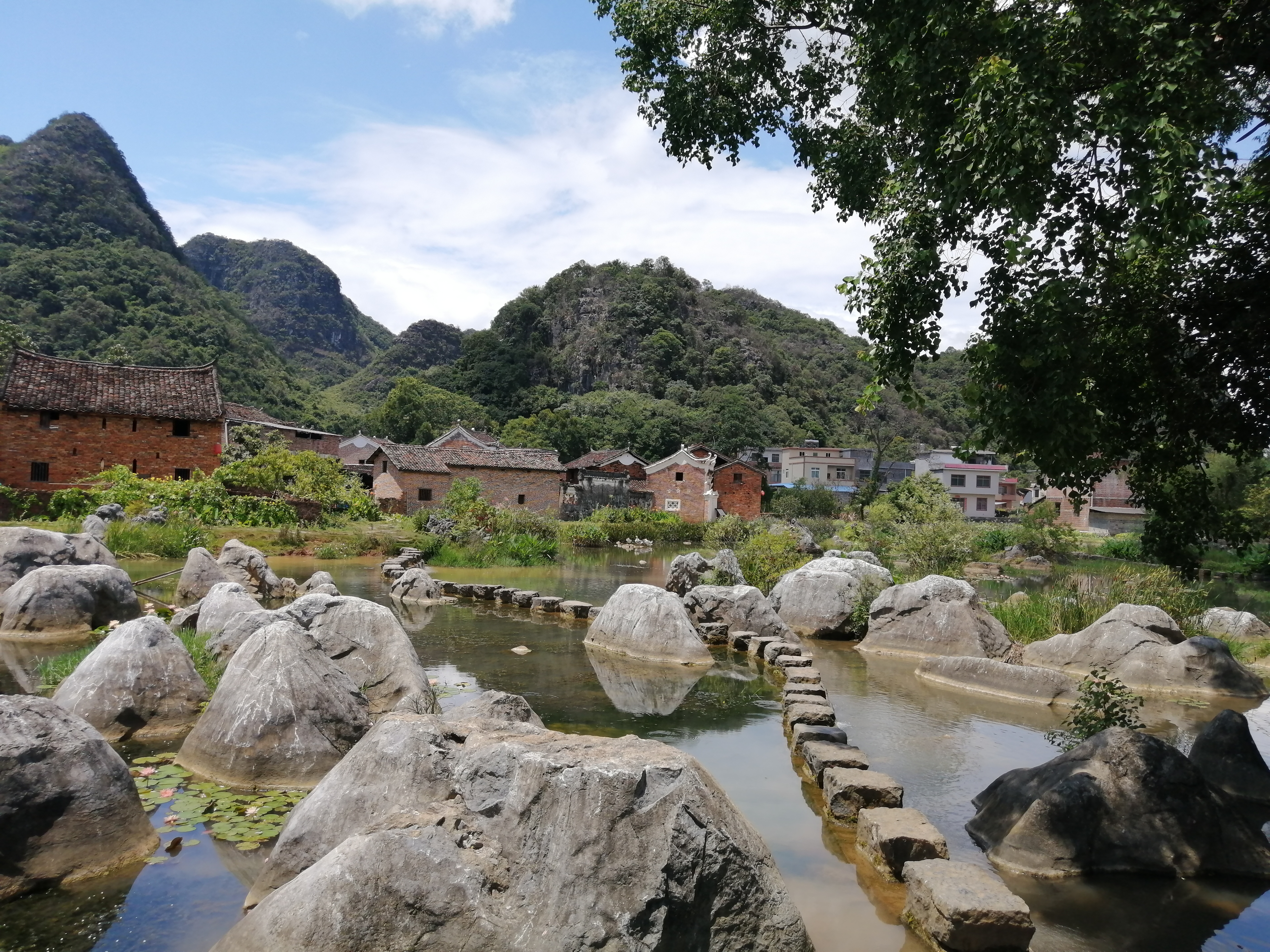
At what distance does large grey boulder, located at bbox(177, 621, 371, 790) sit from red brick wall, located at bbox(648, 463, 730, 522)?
4084 centimetres

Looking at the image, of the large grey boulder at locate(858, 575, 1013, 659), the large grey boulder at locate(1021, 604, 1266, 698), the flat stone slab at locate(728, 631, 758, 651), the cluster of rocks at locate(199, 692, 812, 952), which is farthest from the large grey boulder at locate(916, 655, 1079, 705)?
the cluster of rocks at locate(199, 692, 812, 952)

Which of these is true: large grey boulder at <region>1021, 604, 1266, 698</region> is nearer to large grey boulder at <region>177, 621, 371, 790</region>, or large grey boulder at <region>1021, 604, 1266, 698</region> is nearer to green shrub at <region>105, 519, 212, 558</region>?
large grey boulder at <region>177, 621, 371, 790</region>

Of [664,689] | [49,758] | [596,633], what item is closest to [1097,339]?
[664,689]

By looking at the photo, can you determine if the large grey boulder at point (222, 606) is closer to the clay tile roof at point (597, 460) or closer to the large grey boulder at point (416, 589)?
the large grey boulder at point (416, 589)

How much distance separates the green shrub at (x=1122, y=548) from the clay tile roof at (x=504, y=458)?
2548 centimetres

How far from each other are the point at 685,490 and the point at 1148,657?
3678 centimetres

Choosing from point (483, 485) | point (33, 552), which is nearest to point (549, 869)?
point (33, 552)

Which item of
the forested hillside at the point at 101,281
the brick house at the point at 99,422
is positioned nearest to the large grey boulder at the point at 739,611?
the brick house at the point at 99,422

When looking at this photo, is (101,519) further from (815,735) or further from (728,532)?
(815,735)

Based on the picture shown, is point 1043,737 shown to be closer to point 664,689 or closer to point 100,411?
point 664,689

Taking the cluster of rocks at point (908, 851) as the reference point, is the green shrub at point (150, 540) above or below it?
below

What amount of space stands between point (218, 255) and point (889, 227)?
14205 centimetres

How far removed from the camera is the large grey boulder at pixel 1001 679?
1066 centimetres

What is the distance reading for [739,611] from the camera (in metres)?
14.1
